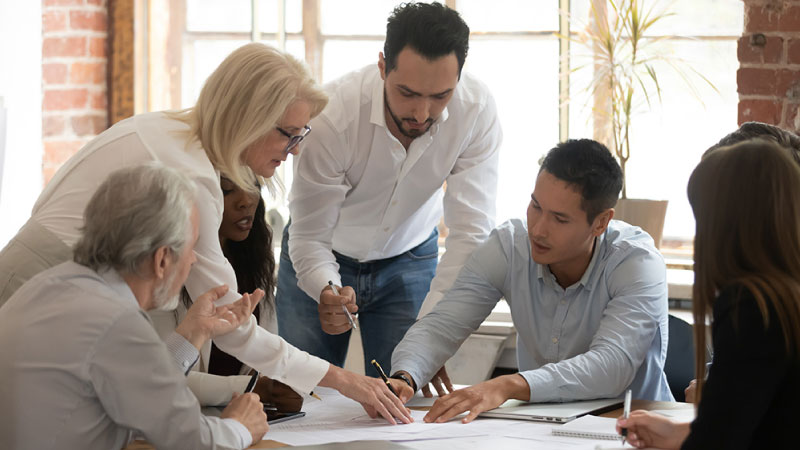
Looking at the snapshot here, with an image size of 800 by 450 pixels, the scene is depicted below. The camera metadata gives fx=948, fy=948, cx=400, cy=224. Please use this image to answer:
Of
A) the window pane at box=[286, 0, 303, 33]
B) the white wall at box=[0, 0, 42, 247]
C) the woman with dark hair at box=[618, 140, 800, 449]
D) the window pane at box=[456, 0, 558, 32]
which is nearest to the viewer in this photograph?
the woman with dark hair at box=[618, 140, 800, 449]

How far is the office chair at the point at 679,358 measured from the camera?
2.36 m

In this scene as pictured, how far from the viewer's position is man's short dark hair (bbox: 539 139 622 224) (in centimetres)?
217

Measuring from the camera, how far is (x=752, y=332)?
1.26 metres

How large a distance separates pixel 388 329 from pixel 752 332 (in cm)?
146

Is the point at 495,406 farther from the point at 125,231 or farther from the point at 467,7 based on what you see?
the point at 467,7

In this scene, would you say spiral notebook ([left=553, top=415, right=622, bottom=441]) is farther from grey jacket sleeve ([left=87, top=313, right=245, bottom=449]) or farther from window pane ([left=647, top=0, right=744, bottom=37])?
window pane ([left=647, top=0, right=744, bottom=37])

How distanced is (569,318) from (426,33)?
73 centimetres

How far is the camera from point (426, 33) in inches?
82.5

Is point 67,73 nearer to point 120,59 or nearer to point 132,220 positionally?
point 120,59

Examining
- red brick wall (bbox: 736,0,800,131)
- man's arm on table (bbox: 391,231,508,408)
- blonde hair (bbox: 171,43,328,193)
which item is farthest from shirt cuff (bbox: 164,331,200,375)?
red brick wall (bbox: 736,0,800,131)

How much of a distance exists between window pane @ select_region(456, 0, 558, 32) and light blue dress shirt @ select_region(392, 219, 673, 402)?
59.7 inches

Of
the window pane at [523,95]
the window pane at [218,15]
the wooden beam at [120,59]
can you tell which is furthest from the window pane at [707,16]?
the wooden beam at [120,59]

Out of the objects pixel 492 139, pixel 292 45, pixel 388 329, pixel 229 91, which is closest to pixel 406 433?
pixel 229 91

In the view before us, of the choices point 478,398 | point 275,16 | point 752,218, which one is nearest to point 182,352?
point 478,398
